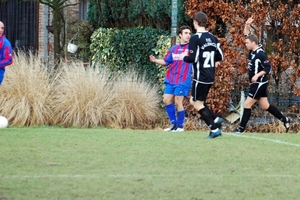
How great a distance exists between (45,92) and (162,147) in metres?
5.47

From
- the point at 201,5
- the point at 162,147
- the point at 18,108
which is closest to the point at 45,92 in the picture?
the point at 18,108

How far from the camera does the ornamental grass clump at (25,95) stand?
14953 millimetres

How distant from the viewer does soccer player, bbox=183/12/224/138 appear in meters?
11.5

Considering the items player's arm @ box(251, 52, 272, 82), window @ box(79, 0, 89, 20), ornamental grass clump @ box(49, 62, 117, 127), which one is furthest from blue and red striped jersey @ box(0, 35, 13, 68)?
window @ box(79, 0, 89, 20)

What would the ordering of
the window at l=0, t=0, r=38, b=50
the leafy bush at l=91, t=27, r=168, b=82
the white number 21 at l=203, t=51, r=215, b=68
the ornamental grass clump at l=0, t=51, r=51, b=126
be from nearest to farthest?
the white number 21 at l=203, t=51, r=215, b=68 < the ornamental grass clump at l=0, t=51, r=51, b=126 < the leafy bush at l=91, t=27, r=168, b=82 < the window at l=0, t=0, r=38, b=50

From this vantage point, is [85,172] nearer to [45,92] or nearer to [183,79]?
[183,79]

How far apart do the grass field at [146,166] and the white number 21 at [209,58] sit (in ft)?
3.68

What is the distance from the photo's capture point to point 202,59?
38.1ft

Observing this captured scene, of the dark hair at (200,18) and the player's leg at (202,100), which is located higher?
the dark hair at (200,18)

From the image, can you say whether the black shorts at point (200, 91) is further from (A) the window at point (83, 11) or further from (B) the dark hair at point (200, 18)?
(A) the window at point (83, 11)

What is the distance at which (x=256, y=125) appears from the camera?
16.0m

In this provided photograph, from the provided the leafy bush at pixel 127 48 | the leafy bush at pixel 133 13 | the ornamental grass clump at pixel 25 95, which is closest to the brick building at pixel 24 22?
the leafy bush at pixel 133 13

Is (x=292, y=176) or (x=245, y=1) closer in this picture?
(x=292, y=176)

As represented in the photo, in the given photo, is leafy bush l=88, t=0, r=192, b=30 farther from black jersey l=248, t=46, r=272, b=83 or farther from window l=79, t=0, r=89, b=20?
black jersey l=248, t=46, r=272, b=83
